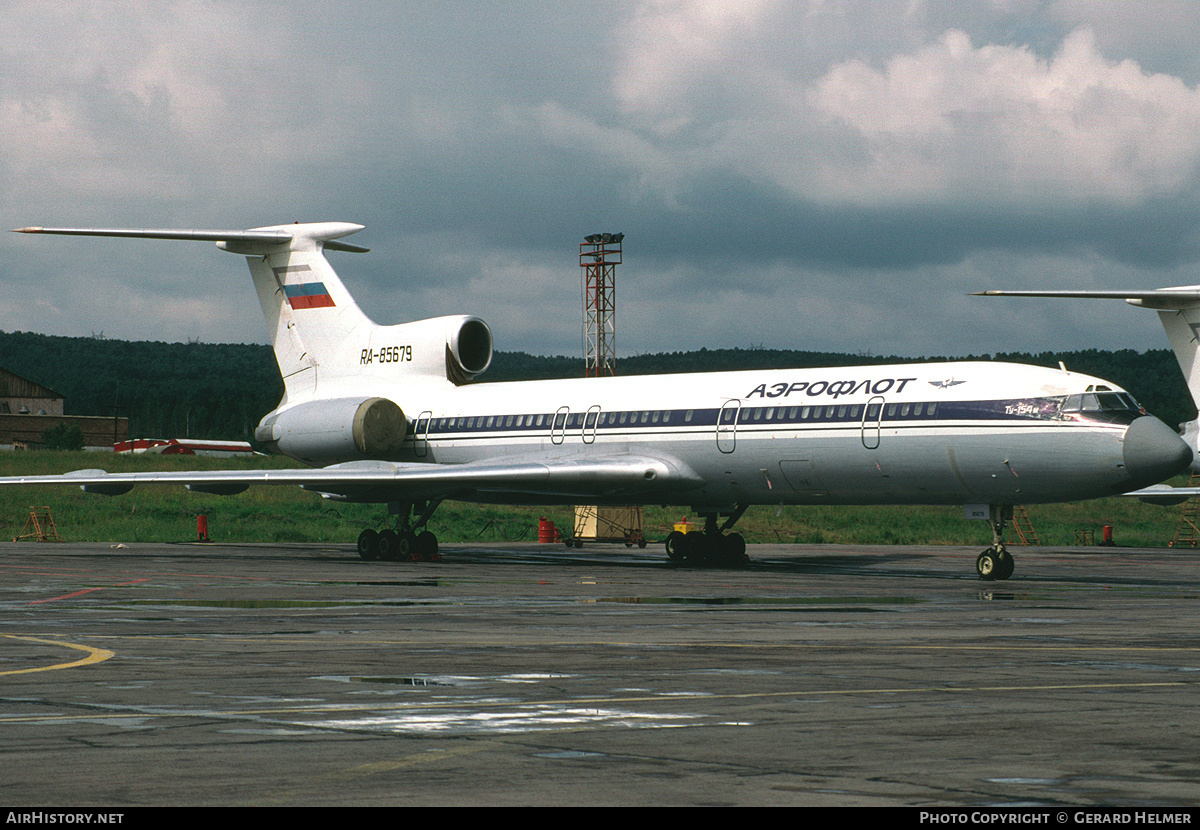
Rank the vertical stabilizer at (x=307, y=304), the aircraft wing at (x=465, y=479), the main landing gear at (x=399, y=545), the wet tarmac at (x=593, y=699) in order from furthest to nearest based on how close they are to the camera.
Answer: the vertical stabilizer at (x=307, y=304) → the main landing gear at (x=399, y=545) → the aircraft wing at (x=465, y=479) → the wet tarmac at (x=593, y=699)

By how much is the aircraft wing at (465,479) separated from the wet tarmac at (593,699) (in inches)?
384

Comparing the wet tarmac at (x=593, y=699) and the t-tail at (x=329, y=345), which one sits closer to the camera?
the wet tarmac at (x=593, y=699)

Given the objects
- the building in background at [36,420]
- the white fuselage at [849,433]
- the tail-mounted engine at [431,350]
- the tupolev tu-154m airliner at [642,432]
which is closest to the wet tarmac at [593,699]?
the white fuselage at [849,433]

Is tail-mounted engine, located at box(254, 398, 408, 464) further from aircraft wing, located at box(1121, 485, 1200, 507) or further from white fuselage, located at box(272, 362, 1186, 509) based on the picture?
aircraft wing, located at box(1121, 485, 1200, 507)

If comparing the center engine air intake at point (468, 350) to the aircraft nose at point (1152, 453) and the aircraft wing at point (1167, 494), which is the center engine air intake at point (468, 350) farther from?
the aircraft nose at point (1152, 453)

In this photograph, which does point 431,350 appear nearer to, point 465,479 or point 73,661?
point 465,479

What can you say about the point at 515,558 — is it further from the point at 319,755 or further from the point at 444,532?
the point at 319,755

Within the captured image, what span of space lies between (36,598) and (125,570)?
24.9 ft

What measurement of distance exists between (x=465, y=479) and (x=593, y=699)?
72.8 feet

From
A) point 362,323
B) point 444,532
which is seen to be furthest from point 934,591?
point 444,532

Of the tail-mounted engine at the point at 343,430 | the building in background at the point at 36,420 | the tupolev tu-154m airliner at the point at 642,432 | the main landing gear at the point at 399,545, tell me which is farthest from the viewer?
the building in background at the point at 36,420

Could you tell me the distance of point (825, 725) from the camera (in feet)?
27.2

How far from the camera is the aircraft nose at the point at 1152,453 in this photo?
24.8 m

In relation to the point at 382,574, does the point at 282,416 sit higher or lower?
higher
